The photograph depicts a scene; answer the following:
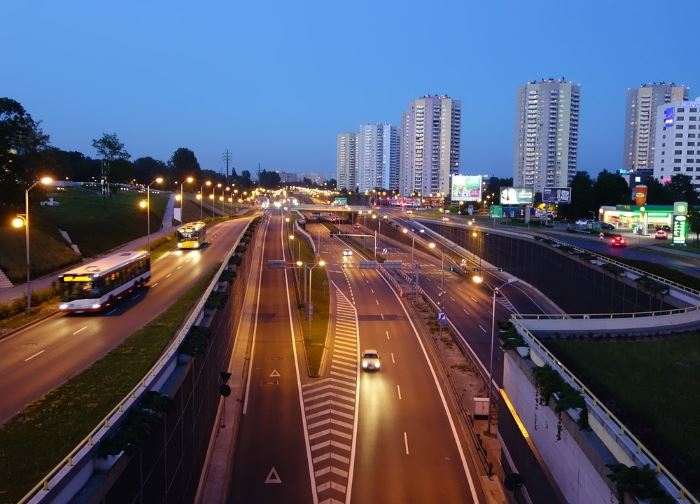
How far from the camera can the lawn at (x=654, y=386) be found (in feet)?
56.0

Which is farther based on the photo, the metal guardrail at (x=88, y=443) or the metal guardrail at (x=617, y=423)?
the metal guardrail at (x=617, y=423)

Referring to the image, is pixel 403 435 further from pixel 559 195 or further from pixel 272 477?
pixel 559 195

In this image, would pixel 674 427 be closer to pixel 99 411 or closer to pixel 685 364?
pixel 685 364

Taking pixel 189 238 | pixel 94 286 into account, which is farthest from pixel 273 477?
pixel 189 238

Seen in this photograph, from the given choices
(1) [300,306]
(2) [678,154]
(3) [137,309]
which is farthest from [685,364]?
(2) [678,154]

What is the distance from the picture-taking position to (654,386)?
22250mm

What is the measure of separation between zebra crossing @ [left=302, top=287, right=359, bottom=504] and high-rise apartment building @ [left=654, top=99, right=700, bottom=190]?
151m

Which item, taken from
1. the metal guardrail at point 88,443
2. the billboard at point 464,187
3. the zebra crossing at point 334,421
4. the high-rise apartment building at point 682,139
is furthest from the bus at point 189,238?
the high-rise apartment building at point 682,139

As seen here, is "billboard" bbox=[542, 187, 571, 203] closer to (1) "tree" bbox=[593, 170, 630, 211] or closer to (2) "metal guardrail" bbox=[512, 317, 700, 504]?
(1) "tree" bbox=[593, 170, 630, 211]

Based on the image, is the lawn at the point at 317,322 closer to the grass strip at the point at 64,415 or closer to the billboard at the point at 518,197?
the grass strip at the point at 64,415

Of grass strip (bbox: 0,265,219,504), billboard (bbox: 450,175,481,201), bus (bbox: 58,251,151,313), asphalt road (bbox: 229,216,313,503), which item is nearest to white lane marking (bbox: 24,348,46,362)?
grass strip (bbox: 0,265,219,504)

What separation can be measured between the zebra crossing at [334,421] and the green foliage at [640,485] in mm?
11899

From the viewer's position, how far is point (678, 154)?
169m

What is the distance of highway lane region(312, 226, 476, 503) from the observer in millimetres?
23797
